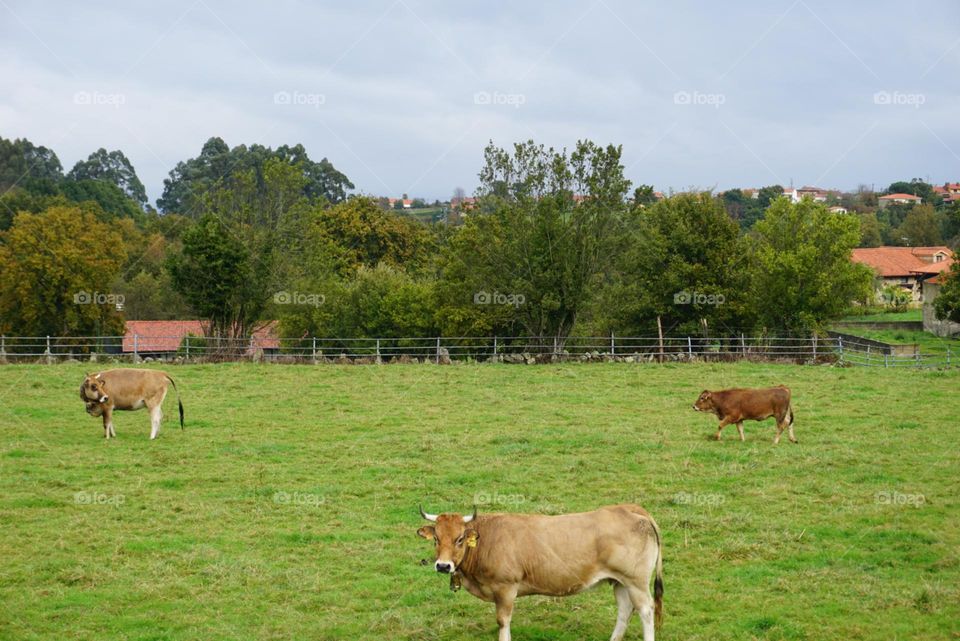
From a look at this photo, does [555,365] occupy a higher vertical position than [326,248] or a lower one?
lower

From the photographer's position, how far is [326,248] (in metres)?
43.8

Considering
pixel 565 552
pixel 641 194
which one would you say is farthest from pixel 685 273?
pixel 565 552

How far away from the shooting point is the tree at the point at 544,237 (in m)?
33.0

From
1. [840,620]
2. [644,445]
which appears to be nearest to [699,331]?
[644,445]

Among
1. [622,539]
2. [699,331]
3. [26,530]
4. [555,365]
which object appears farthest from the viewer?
[699,331]

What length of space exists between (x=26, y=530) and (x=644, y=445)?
10298 mm

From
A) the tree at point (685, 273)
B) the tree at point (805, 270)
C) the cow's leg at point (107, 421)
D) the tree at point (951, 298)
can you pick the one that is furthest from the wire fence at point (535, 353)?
the cow's leg at point (107, 421)

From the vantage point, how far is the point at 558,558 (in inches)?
310

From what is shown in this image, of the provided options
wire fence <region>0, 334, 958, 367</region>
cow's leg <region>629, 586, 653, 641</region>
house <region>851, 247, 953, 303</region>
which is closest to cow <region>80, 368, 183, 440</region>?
cow's leg <region>629, 586, 653, 641</region>

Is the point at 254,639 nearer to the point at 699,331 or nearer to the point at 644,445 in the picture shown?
the point at 644,445

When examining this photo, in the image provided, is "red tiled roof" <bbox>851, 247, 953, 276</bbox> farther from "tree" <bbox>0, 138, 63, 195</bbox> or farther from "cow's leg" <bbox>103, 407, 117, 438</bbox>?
"tree" <bbox>0, 138, 63, 195</bbox>

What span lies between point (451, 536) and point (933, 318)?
5877 cm

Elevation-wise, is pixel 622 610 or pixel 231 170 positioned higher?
pixel 231 170

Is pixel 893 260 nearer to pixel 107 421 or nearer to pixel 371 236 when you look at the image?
pixel 371 236
